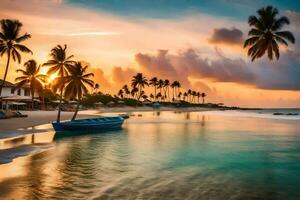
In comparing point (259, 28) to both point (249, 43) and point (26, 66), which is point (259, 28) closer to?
point (249, 43)

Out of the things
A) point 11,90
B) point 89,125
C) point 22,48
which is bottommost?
point 89,125

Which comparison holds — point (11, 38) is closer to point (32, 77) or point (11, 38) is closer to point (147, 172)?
point (32, 77)

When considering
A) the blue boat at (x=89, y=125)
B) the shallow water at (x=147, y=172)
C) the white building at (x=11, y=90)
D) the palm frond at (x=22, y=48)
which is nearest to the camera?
the shallow water at (x=147, y=172)

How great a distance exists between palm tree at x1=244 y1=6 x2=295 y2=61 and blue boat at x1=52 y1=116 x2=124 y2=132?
2031 cm

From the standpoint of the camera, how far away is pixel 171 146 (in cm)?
2814

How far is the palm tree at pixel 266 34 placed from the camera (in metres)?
40.8

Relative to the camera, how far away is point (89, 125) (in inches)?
1601

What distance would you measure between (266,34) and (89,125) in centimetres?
2524

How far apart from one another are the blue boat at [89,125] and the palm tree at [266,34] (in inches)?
800

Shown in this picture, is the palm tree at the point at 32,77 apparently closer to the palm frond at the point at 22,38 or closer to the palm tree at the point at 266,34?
the palm frond at the point at 22,38

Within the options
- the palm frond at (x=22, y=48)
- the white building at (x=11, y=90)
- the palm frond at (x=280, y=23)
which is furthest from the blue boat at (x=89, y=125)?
the white building at (x=11, y=90)

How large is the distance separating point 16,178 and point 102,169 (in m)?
4.50

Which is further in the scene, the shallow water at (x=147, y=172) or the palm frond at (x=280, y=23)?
the palm frond at (x=280, y=23)

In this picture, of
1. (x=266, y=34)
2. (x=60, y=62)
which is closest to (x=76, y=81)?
(x=60, y=62)
